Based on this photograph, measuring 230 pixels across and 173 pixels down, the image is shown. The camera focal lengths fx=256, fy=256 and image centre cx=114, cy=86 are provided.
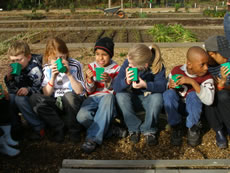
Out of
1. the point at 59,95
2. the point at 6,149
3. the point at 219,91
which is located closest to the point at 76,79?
the point at 59,95

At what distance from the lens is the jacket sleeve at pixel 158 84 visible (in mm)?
2881

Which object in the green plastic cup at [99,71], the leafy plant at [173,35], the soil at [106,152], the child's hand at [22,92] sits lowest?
the soil at [106,152]

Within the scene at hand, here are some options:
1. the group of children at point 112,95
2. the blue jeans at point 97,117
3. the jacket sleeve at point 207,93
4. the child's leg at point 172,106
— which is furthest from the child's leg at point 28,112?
the jacket sleeve at point 207,93

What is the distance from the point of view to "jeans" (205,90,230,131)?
2.72 metres

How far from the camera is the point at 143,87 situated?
9.95 feet

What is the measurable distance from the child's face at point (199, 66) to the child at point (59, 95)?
1293 mm

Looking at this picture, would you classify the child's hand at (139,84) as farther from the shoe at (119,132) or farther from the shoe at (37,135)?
the shoe at (37,135)

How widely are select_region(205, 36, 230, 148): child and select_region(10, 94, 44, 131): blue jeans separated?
6.38ft

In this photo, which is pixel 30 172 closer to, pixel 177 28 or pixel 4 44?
pixel 4 44

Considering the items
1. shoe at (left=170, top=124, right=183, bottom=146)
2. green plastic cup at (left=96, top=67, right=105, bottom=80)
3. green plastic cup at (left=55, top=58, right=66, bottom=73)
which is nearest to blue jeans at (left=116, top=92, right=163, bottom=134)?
shoe at (left=170, top=124, right=183, bottom=146)

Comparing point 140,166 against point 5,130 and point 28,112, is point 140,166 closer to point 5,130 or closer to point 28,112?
point 28,112

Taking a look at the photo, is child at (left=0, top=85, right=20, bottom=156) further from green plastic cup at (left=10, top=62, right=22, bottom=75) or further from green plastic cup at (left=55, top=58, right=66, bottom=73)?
green plastic cup at (left=55, top=58, right=66, bottom=73)

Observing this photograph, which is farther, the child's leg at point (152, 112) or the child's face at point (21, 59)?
the child's face at point (21, 59)

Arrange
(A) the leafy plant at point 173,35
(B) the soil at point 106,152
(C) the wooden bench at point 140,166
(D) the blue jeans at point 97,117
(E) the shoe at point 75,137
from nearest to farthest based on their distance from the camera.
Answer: (C) the wooden bench at point 140,166
(B) the soil at point 106,152
(D) the blue jeans at point 97,117
(E) the shoe at point 75,137
(A) the leafy plant at point 173,35
